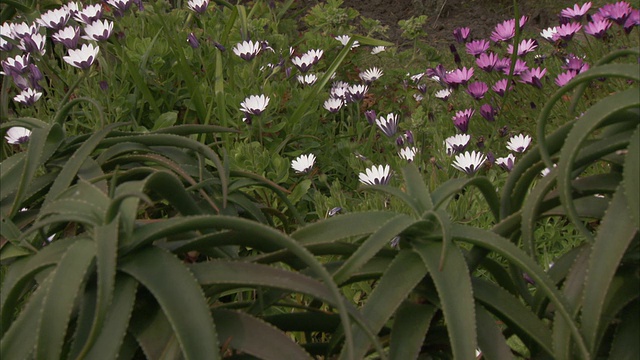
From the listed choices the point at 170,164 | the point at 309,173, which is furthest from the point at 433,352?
the point at 309,173

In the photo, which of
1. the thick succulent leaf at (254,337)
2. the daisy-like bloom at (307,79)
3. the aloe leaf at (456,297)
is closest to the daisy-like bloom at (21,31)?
the daisy-like bloom at (307,79)

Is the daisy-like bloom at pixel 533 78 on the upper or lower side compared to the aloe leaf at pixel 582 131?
upper

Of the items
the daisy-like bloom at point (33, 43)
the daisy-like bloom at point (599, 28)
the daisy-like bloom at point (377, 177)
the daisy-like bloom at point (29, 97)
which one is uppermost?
the daisy-like bloom at point (599, 28)

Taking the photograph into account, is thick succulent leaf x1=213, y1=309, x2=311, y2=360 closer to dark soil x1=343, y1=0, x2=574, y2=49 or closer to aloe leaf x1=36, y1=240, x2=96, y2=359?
aloe leaf x1=36, y1=240, x2=96, y2=359

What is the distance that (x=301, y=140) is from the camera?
11.2 ft

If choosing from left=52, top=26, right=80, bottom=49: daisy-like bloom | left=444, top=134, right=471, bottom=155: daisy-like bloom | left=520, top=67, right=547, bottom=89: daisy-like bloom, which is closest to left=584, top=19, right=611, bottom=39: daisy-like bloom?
left=520, top=67, right=547, bottom=89: daisy-like bloom

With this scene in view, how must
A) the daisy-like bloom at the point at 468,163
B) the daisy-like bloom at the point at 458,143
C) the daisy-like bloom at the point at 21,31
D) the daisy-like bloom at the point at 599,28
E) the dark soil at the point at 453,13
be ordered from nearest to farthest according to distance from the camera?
the daisy-like bloom at the point at 468,163
the daisy-like bloom at the point at 458,143
the daisy-like bloom at the point at 21,31
the daisy-like bloom at the point at 599,28
the dark soil at the point at 453,13

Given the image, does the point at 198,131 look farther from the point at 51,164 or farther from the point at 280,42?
the point at 280,42

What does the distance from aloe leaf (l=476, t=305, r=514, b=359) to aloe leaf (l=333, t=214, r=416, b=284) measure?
0.17m

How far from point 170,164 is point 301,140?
6.26ft

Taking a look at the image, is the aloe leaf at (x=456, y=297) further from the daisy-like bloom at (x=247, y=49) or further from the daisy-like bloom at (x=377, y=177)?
the daisy-like bloom at (x=247, y=49)

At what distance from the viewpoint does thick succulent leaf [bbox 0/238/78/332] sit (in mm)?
1092

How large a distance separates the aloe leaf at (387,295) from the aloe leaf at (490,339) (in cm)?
11

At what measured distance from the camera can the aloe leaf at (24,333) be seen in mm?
1034
